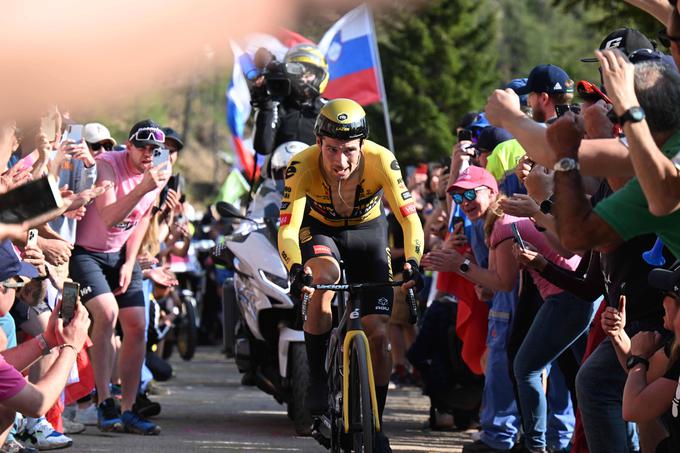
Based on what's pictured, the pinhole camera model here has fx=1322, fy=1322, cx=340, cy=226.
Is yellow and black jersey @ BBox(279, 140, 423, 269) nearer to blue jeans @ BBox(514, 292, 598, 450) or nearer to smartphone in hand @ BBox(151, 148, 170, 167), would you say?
blue jeans @ BBox(514, 292, 598, 450)

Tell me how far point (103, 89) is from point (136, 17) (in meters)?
0.20

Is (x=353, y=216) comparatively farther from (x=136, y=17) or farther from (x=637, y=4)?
(x=136, y=17)

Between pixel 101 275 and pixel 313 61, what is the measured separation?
2.89m

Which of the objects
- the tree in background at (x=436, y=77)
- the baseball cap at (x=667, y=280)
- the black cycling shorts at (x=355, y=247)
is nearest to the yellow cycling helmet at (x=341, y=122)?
the black cycling shorts at (x=355, y=247)

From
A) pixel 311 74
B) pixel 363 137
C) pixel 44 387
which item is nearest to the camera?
pixel 44 387

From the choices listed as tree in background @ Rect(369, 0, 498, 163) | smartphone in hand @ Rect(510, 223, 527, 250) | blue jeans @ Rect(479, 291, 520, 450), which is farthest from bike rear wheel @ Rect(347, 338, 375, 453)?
tree in background @ Rect(369, 0, 498, 163)

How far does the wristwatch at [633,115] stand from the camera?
449 cm

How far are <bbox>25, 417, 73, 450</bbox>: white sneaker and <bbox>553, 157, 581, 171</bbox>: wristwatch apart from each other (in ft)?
16.8

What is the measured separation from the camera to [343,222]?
8.42 metres

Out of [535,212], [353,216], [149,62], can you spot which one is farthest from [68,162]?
[149,62]

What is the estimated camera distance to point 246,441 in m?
9.64

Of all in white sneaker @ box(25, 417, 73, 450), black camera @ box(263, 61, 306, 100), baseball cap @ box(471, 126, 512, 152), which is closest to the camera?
white sneaker @ box(25, 417, 73, 450)

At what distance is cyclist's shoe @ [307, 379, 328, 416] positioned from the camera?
26.8ft

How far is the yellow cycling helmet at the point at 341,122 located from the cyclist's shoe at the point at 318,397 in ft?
5.10
